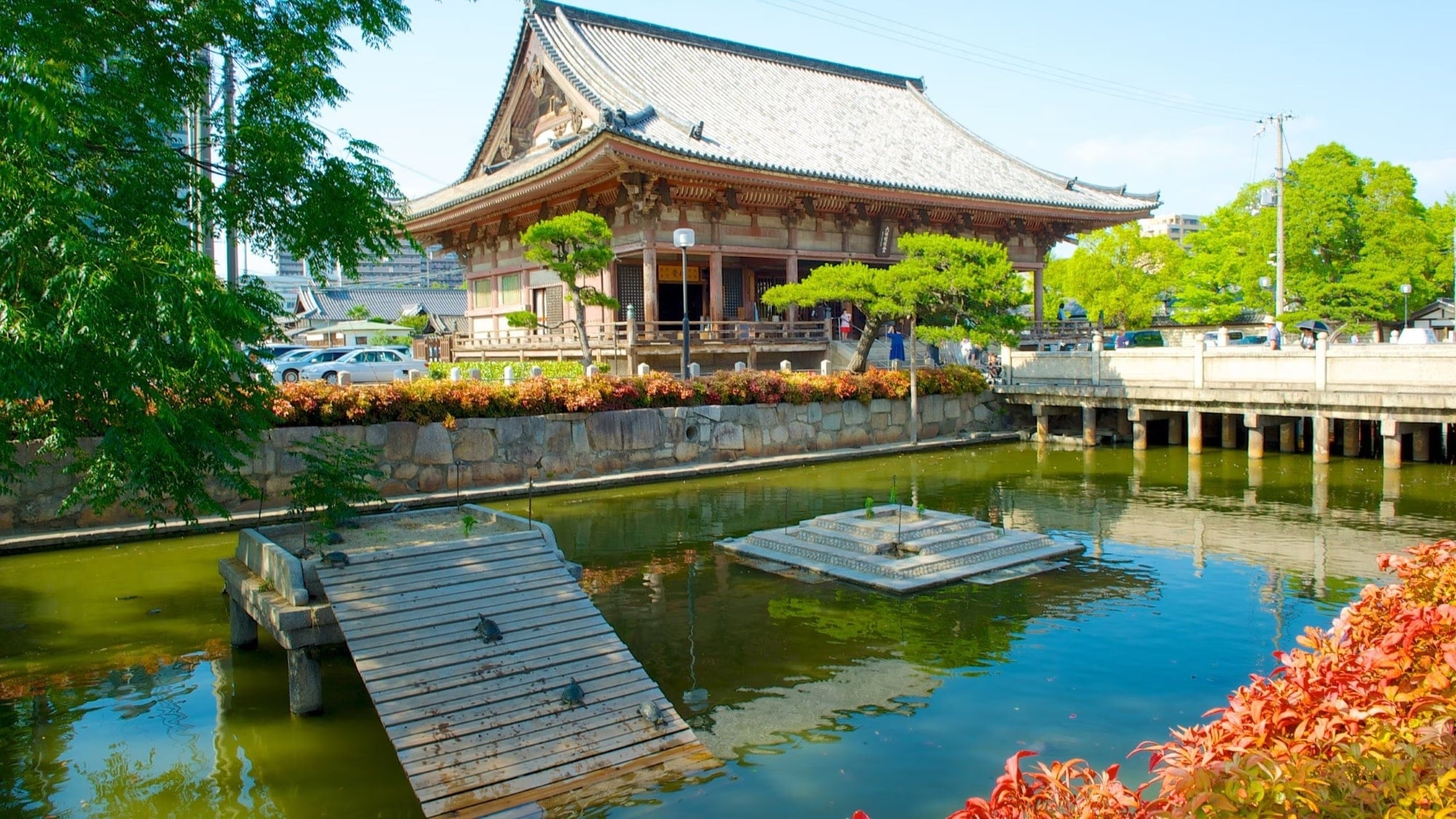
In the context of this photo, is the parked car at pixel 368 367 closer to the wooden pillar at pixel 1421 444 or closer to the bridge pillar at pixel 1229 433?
the bridge pillar at pixel 1229 433

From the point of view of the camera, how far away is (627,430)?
1944cm

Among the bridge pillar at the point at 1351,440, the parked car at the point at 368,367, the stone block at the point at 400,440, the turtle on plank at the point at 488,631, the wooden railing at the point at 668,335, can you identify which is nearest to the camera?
the turtle on plank at the point at 488,631

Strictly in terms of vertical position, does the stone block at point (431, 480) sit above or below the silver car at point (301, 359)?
below

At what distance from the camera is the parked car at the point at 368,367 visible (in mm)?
26734

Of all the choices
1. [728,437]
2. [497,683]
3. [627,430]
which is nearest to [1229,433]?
[728,437]

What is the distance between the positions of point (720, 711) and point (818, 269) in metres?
16.9

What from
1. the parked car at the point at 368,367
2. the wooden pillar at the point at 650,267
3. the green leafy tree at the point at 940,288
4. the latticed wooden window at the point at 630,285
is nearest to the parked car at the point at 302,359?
the parked car at the point at 368,367

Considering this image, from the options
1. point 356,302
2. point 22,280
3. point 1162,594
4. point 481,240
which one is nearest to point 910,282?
point 1162,594

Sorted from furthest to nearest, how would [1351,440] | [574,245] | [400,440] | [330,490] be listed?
[574,245], [1351,440], [400,440], [330,490]

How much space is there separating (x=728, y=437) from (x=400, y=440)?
22.5ft

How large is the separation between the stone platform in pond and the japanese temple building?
1187cm

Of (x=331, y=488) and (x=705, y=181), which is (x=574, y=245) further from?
(x=331, y=488)

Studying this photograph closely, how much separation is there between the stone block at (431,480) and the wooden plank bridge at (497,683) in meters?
9.00

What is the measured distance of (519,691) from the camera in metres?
7.07
